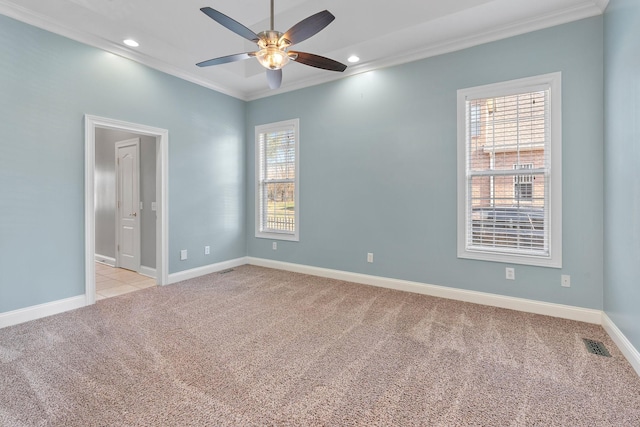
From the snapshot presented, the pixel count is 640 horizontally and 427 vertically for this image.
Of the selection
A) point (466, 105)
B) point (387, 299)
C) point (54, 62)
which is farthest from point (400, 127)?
point (54, 62)

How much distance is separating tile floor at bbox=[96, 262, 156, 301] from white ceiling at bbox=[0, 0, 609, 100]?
3.04 meters

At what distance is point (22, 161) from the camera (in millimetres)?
2982

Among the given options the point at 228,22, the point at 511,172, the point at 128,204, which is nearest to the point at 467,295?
the point at 511,172

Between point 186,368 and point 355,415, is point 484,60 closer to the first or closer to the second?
point 355,415

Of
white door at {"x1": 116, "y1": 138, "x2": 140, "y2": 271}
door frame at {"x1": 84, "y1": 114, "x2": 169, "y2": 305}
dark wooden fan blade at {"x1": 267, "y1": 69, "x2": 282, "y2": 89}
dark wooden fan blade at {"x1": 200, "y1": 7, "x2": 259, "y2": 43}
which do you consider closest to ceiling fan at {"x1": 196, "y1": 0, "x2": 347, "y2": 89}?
dark wooden fan blade at {"x1": 200, "y1": 7, "x2": 259, "y2": 43}

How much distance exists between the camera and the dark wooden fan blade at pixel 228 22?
208cm

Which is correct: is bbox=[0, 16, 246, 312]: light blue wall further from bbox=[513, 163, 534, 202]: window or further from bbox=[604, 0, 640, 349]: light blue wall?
bbox=[604, 0, 640, 349]: light blue wall

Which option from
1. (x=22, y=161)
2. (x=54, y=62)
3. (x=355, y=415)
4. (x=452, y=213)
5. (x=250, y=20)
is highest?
(x=250, y=20)

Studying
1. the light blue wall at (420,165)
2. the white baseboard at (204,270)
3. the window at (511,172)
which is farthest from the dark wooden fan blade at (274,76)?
the white baseboard at (204,270)

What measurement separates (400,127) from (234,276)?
10.7ft

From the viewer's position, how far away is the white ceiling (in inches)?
115

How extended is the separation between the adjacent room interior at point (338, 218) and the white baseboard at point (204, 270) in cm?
3

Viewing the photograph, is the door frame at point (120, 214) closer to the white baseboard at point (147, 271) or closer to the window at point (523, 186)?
the white baseboard at point (147, 271)

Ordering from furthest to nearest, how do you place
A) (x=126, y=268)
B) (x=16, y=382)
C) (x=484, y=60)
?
1. (x=126, y=268)
2. (x=484, y=60)
3. (x=16, y=382)
